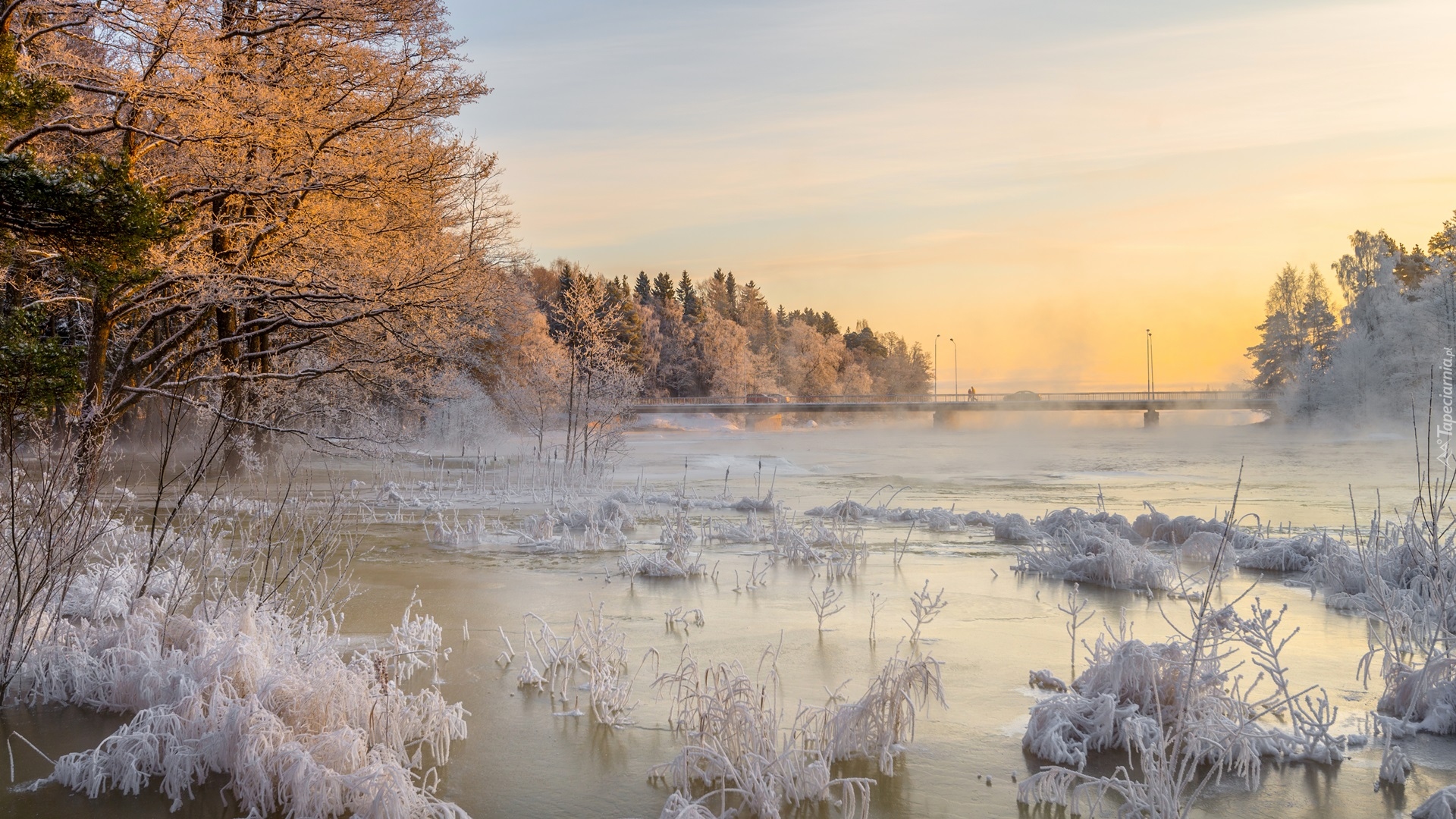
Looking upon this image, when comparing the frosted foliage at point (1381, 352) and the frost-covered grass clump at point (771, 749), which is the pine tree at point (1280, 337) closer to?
the frosted foliage at point (1381, 352)

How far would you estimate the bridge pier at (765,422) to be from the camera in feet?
248

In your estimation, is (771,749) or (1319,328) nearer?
(771,749)

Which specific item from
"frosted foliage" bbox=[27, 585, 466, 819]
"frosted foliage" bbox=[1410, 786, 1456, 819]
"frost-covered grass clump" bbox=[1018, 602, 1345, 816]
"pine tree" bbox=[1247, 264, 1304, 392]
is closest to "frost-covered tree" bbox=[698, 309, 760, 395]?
"pine tree" bbox=[1247, 264, 1304, 392]

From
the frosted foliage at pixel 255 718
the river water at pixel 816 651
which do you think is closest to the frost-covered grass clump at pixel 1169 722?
the river water at pixel 816 651

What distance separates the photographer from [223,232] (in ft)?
55.9

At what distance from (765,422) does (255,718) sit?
72223 millimetres

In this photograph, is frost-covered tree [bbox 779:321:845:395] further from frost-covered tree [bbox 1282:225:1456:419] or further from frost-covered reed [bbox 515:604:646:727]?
frost-covered reed [bbox 515:604:646:727]

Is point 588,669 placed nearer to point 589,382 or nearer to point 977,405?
point 589,382

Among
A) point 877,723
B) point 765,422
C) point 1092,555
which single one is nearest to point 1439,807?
point 877,723

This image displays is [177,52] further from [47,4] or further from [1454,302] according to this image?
[1454,302]

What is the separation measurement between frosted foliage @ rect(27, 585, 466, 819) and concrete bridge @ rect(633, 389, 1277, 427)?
2225 inches

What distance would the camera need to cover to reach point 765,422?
3054 inches

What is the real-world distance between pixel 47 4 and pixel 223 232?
4.31 meters

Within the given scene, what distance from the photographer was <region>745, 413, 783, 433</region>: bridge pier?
7569cm
